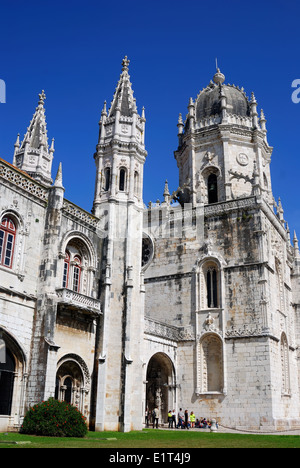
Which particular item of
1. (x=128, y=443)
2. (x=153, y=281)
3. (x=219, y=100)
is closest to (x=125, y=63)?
(x=219, y=100)

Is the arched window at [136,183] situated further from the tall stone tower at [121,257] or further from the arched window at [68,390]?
the arched window at [68,390]

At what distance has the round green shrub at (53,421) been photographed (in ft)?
55.0

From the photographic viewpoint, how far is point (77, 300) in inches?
854

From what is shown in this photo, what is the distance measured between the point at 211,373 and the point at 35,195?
16.7 metres

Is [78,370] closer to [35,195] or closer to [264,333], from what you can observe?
[35,195]

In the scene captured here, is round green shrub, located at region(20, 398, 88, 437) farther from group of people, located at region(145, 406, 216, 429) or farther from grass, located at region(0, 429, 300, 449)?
group of people, located at region(145, 406, 216, 429)

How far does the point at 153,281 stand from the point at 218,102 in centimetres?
1564

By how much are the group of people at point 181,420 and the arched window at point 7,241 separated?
12888mm

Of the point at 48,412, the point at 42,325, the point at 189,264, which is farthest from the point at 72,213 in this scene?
the point at 189,264

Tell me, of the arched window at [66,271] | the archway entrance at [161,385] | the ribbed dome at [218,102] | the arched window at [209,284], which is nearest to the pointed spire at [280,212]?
the ribbed dome at [218,102]

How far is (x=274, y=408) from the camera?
2775 cm

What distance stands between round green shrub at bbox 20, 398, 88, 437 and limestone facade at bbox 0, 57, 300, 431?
3.28 ft

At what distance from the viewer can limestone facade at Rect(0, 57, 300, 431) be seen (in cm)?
1997

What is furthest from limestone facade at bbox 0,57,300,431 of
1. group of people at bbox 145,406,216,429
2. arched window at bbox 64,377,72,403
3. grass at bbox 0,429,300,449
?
grass at bbox 0,429,300,449
